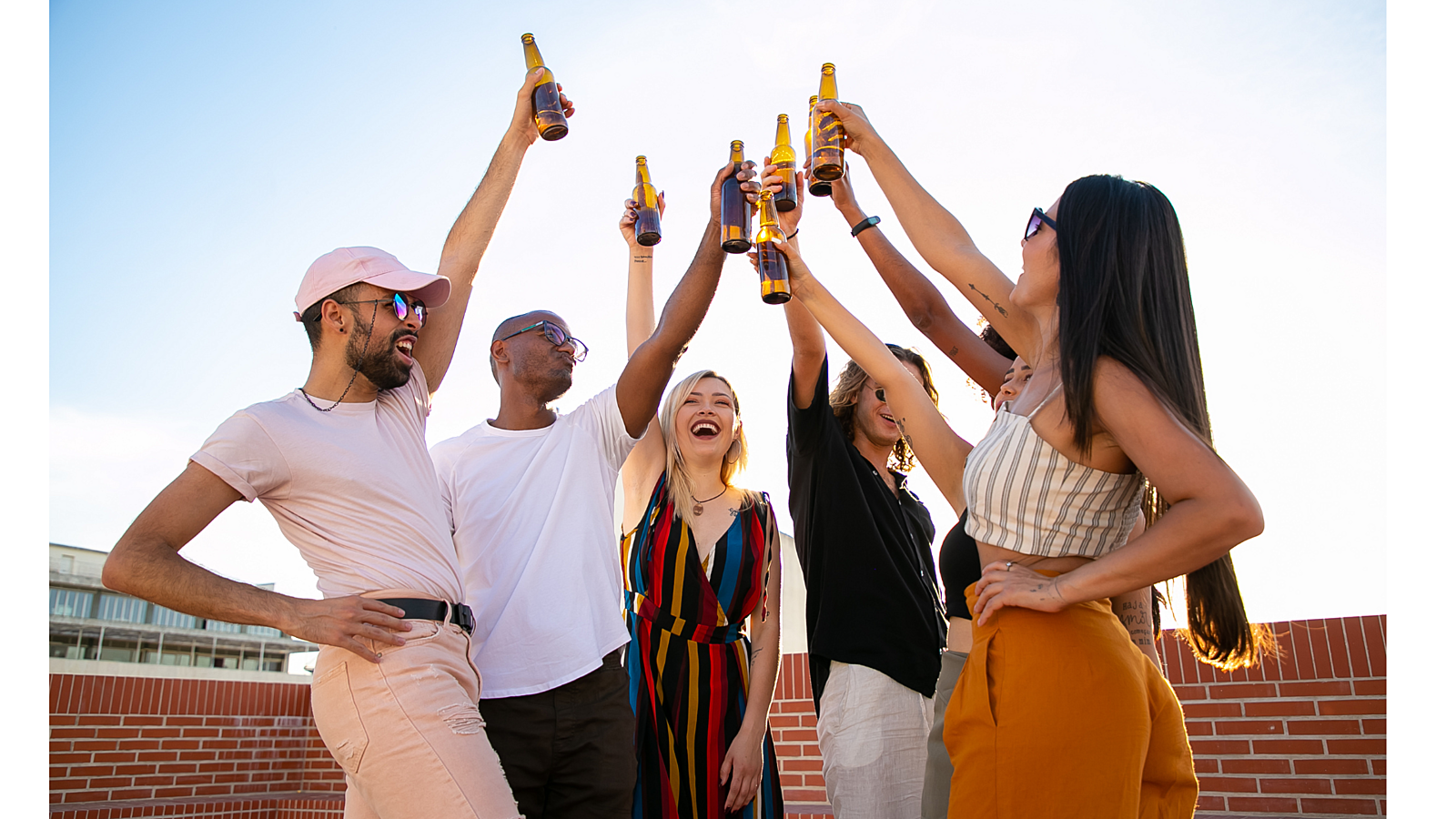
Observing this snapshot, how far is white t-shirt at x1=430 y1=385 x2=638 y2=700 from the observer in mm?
2490

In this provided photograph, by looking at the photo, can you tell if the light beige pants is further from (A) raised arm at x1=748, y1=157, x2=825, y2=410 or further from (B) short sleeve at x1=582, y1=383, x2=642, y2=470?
(A) raised arm at x1=748, y1=157, x2=825, y2=410

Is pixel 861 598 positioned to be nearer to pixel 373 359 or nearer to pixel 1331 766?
pixel 373 359

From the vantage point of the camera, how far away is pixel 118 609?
124 ft

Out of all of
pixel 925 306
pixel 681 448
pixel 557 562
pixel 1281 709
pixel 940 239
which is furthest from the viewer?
pixel 1281 709

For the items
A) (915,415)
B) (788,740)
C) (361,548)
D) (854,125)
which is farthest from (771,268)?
(788,740)

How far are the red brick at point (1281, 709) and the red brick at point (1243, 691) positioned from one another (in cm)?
4

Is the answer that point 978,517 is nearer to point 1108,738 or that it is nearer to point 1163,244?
point 1108,738

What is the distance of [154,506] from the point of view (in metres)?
1.85

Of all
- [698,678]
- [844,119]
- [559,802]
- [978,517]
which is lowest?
[559,802]

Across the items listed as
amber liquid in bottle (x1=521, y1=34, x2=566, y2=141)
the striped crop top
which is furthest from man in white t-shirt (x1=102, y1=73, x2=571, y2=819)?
the striped crop top

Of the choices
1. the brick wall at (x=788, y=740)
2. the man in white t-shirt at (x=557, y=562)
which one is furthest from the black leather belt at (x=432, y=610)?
the brick wall at (x=788, y=740)

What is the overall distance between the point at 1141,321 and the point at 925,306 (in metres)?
1.09

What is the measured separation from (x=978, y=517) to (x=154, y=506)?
65.8 inches

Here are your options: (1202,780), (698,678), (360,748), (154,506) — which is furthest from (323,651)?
(1202,780)
